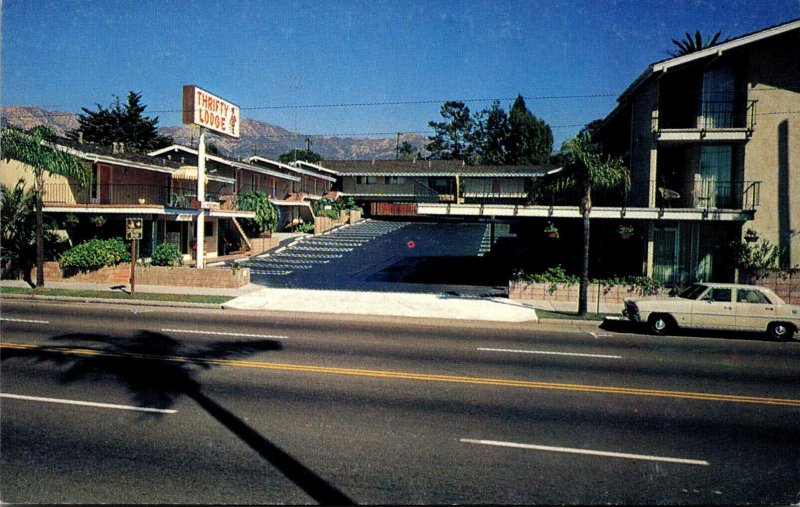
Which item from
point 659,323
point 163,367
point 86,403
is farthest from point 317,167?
point 86,403

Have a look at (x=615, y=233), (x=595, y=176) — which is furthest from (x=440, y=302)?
(x=615, y=233)

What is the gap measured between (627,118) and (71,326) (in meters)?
27.4

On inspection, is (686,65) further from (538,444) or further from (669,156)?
(538,444)

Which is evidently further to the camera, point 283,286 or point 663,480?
point 283,286

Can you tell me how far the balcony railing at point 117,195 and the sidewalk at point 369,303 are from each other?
524 centimetres

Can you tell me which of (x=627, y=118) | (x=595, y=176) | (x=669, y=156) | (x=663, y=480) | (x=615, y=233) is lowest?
(x=663, y=480)

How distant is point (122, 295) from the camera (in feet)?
76.2

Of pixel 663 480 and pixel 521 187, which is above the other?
pixel 521 187

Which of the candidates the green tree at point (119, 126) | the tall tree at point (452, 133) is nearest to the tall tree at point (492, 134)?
the tall tree at point (452, 133)

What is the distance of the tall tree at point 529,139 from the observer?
8262 centimetres

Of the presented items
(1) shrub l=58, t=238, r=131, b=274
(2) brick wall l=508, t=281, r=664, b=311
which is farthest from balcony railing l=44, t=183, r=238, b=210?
(2) brick wall l=508, t=281, r=664, b=311

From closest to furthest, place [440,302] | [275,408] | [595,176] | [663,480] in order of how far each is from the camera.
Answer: [663,480]
[275,408]
[595,176]
[440,302]

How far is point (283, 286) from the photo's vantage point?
2673 cm

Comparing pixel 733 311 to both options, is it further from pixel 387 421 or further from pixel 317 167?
pixel 317 167
